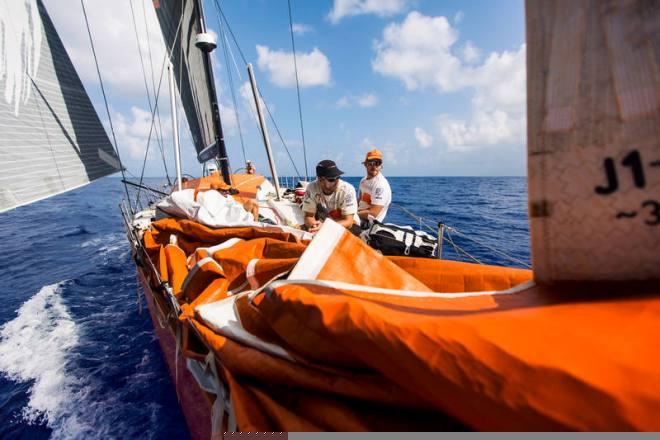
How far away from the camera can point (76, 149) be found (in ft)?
18.7

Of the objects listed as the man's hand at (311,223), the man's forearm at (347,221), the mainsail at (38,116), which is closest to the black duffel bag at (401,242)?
the man's forearm at (347,221)

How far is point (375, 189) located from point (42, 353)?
522 cm

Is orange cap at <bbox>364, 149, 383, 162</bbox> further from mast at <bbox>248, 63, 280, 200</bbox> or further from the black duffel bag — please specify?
mast at <bbox>248, 63, 280, 200</bbox>

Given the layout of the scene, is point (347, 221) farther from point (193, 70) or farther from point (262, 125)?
point (193, 70)

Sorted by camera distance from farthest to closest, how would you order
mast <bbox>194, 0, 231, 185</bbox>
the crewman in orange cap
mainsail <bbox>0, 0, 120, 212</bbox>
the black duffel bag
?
mast <bbox>194, 0, 231, 185</bbox>, mainsail <bbox>0, 0, 120, 212</bbox>, the crewman in orange cap, the black duffel bag

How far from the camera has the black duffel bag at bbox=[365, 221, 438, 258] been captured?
270cm

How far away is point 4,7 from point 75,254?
7057 millimetres

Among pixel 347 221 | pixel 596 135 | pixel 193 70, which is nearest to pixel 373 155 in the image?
pixel 347 221

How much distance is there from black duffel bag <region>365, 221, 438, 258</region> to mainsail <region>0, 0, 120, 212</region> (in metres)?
5.38

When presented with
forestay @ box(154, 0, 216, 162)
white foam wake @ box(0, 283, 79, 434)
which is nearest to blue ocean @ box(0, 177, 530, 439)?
white foam wake @ box(0, 283, 79, 434)

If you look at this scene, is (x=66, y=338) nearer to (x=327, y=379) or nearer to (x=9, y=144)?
(x=9, y=144)

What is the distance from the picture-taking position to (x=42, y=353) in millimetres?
3604

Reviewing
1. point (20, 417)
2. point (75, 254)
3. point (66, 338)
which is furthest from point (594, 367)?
point (75, 254)

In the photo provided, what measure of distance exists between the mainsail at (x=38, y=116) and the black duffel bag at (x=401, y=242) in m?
5.38
